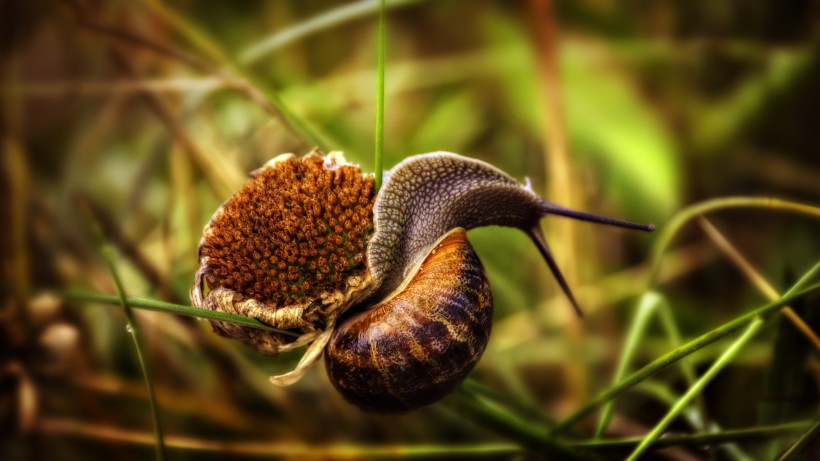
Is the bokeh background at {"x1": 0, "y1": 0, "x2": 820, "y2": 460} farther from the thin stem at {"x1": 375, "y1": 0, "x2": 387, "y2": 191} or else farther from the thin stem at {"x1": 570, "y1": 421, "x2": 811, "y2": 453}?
the thin stem at {"x1": 375, "y1": 0, "x2": 387, "y2": 191}

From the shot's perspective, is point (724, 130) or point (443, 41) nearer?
point (724, 130)

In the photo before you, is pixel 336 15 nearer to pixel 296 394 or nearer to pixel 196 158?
pixel 196 158

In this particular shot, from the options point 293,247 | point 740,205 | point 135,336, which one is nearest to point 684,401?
point 740,205

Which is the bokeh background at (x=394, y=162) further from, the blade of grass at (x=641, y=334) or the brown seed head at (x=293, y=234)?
the brown seed head at (x=293, y=234)

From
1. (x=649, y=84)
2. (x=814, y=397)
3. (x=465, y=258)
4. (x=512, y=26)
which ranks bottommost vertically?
(x=814, y=397)

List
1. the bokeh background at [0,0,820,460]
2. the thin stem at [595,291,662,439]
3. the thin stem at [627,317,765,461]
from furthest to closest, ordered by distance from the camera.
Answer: the bokeh background at [0,0,820,460], the thin stem at [595,291,662,439], the thin stem at [627,317,765,461]

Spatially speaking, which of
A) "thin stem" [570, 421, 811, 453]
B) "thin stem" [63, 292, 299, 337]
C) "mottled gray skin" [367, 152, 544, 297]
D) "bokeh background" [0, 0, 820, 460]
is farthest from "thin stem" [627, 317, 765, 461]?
"thin stem" [63, 292, 299, 337]

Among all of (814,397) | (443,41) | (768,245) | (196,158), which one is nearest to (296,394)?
(196,158)
